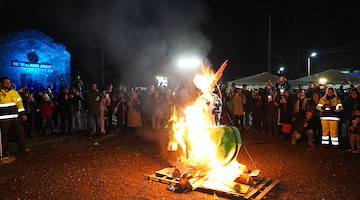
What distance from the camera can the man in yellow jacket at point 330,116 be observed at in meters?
8.28

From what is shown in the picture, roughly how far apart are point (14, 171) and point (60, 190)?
6.33ft

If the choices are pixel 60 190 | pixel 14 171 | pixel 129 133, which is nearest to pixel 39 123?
pixel 129 133

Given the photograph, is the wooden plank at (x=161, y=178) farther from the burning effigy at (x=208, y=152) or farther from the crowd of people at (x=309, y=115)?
the crowd of people at (x=309, y=115)

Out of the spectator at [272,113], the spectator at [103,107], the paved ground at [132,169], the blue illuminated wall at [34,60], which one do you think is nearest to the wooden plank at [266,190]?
the paved ground at [132,169]

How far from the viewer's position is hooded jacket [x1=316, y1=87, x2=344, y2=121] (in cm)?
827

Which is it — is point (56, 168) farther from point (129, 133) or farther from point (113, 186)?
point (129, 133)

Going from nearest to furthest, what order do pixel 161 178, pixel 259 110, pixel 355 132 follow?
pixel 161 178, pixel 355 132, pixel 259 110

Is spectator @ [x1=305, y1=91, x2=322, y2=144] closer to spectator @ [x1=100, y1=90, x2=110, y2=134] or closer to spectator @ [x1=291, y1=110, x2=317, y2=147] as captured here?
spectator @ [x1=291, y1=110, x2=317, y2=147]

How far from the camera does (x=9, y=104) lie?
281 inches

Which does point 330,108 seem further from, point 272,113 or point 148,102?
point 148,102

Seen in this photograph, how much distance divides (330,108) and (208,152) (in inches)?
190

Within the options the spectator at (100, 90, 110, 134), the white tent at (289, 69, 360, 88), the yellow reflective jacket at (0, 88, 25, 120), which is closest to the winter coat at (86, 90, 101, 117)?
the spectator at (100, 90, 110, 134)

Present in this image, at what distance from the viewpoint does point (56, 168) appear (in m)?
6.46

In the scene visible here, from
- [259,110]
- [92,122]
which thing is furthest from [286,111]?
[92,122]
